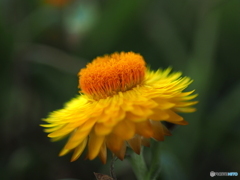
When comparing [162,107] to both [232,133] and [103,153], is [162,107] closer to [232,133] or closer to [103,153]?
[103,153]

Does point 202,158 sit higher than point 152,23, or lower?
lower

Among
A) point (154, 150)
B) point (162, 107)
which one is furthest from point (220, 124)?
point (162, 107)

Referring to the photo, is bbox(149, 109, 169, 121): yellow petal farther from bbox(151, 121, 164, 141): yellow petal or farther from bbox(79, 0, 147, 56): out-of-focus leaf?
bbox(79, 0, 147, 56): out-of-focus leaf

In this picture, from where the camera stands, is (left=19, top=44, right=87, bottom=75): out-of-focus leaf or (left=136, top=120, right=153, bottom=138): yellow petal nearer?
(left=136, top=120, right=153, bottom=138): yellow petal

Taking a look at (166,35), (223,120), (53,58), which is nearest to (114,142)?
(223,120)

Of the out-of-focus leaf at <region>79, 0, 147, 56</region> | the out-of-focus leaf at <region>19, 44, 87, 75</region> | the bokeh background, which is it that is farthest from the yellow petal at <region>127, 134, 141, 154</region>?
the out-of-focus leaf at <region>79, 0, 147, 56</region>

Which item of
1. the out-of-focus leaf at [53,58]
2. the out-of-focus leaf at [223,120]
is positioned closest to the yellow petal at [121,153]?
the out-of-focus leaf at [223,120]
